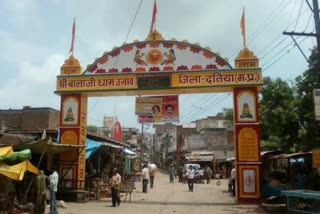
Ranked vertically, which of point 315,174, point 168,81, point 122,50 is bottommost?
point 315,174

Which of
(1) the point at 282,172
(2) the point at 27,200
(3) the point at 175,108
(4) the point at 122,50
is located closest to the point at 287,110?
(1) the point at 282,172

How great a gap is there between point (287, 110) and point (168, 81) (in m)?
8.66

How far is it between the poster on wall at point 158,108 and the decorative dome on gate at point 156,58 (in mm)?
1644

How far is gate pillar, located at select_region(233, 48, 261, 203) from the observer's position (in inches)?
711

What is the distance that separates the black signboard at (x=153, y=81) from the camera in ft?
63.5

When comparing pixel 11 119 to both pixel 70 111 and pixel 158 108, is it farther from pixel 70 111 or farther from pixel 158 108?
→ pixel 158 108

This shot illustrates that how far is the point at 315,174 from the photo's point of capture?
16031 millimetres

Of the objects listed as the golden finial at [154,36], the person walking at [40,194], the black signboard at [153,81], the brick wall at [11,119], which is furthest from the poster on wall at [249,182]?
the brick wall at [11,119]

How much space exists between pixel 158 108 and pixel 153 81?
1.57m

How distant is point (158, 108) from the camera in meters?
20.4

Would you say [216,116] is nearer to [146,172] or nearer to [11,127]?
[11,127]

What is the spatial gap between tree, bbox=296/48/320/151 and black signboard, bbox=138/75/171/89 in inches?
260

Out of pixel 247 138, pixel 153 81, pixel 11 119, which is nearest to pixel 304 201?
pixel 247 138

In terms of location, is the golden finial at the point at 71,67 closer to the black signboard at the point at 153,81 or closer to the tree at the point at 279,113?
the black signboard at the point at 153,81
